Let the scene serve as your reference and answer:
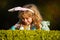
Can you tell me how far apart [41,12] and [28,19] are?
1073 mm

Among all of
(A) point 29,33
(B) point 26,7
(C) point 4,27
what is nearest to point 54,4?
(B) point 26,7

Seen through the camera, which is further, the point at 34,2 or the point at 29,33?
the point at 34,2

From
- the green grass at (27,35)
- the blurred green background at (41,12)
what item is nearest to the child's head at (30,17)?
the blurred green background at (41,12)

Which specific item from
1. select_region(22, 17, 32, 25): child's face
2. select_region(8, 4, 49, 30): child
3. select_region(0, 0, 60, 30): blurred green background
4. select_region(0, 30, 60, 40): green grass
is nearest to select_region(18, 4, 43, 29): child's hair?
select_region(8, 4, 49, 30): child

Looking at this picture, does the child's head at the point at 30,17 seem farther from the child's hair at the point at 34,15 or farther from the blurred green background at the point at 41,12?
the blurred green background at the point at 41,12

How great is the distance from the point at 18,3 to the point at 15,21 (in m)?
0.69

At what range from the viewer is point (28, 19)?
10.7m

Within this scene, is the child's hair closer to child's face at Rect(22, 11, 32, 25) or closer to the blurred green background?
child's face at Rect(22, 11, 32, 25)

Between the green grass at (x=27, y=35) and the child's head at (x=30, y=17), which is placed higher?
the child's head at (x=30, y=17)

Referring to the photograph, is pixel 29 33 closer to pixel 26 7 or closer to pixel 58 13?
pixel 26 7

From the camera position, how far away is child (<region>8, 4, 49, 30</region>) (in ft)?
35.1

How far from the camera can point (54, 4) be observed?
11.9 meters

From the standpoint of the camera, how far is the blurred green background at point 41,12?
11.7 m

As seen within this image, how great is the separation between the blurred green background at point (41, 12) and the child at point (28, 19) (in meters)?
0.63
